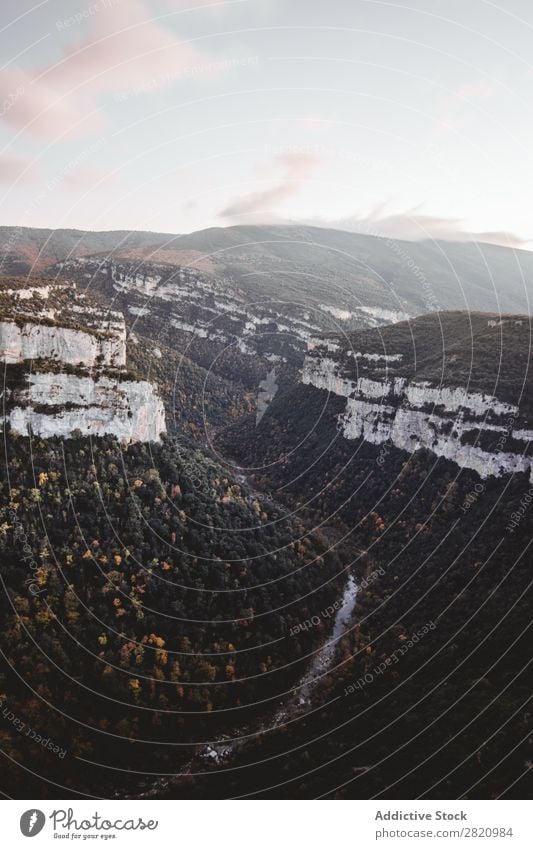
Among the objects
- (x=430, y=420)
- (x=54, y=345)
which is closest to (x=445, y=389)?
(x=430, y=420)

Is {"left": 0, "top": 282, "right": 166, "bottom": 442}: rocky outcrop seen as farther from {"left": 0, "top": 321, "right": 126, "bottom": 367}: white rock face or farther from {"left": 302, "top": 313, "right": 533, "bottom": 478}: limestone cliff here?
{"left": 302, "top": 313, "right": 533, "bottom": 478}: limestone cliff

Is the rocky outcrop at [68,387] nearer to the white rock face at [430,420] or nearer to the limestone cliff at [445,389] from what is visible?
the white rock face at [430,420]

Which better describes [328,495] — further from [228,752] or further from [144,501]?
[228,752]

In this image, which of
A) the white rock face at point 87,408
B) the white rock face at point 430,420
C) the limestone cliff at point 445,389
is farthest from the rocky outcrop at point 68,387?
the limestone cliff at point 445,389

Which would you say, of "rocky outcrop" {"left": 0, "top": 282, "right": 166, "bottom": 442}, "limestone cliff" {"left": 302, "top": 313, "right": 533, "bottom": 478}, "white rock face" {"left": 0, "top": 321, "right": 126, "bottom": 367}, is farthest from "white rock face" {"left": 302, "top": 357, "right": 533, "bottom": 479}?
"white rock face" {"left": 0, "top": 321, "right": 126, "bottom": 367}

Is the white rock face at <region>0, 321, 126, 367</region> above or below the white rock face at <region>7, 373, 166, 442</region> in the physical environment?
above
